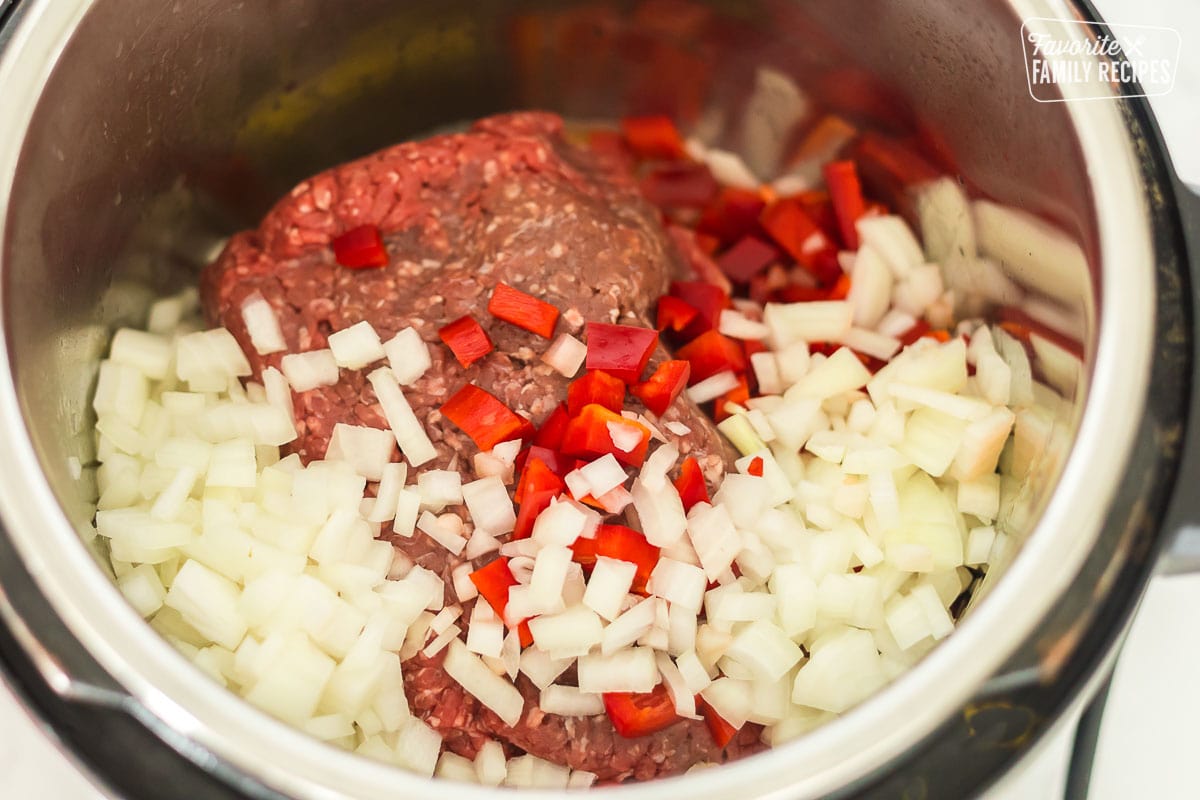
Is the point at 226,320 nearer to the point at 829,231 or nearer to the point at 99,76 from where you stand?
the point at 99,76

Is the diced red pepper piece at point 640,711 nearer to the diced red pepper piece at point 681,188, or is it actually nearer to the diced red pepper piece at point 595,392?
the diced red pepper piece at point 595,392

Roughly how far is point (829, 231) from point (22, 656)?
1.60 m

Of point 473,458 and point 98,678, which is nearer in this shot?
point 98,678

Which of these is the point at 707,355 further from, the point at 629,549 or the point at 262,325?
the point at 262,325

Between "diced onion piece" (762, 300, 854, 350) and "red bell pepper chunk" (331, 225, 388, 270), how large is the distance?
73cm

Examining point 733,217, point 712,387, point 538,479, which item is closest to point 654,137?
point 733,217

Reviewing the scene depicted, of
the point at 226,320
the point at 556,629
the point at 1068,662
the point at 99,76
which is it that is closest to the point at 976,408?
the point at 1068,662

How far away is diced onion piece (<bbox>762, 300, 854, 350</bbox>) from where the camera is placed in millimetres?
1721

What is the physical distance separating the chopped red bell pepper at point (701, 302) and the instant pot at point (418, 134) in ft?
1.61

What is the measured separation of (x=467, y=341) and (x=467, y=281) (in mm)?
126

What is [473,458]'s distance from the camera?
56.0 inches

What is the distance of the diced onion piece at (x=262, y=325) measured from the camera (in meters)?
1.54

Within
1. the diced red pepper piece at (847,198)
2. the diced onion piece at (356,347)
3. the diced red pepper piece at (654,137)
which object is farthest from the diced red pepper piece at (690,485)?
the diced red pepper piece at (654,137)

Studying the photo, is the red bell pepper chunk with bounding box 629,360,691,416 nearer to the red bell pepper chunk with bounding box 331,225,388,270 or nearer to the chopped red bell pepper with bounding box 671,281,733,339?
the chopped red bell pepper with bounding box 671,281,733,339
